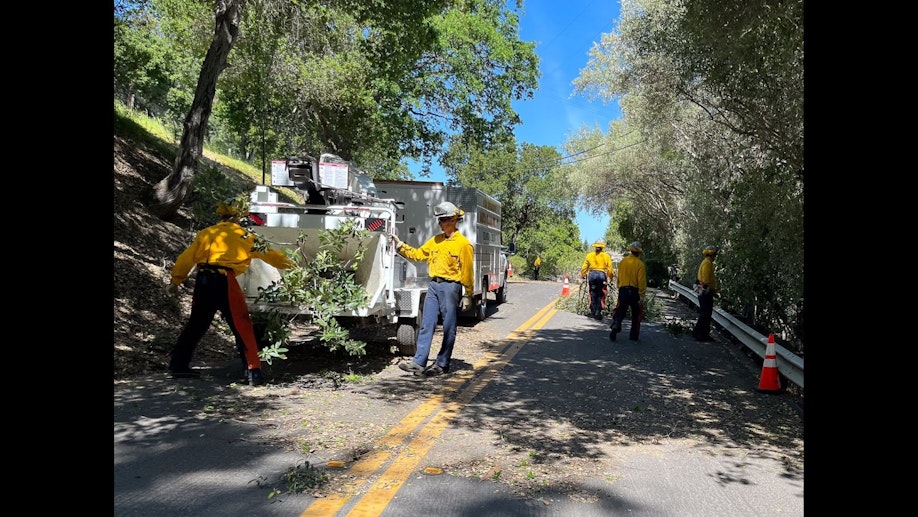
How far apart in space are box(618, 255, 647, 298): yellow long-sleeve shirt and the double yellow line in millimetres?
3939

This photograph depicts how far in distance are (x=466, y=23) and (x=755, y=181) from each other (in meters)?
13.0

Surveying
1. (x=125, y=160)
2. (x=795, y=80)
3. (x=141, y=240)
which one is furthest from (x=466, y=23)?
(x=795, y=80)

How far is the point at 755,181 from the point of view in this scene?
9758mm

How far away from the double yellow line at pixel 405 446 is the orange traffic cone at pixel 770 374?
3081 mm

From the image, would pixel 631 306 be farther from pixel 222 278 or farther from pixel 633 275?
pixel 222 278

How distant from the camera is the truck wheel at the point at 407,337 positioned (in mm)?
A: 8883

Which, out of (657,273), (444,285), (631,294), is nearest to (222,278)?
(444,285)

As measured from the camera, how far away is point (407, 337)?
890cm

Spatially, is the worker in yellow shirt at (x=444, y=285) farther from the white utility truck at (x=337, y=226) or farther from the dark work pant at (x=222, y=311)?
the dark work pant at (x=222, y=311)

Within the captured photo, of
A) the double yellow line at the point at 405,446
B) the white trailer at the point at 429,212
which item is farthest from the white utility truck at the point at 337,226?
the white trailer at the point at 429,212

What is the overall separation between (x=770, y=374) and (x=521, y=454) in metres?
3.99

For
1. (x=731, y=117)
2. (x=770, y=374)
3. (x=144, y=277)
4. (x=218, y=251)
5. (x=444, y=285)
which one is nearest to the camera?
(x=218, y=251)
